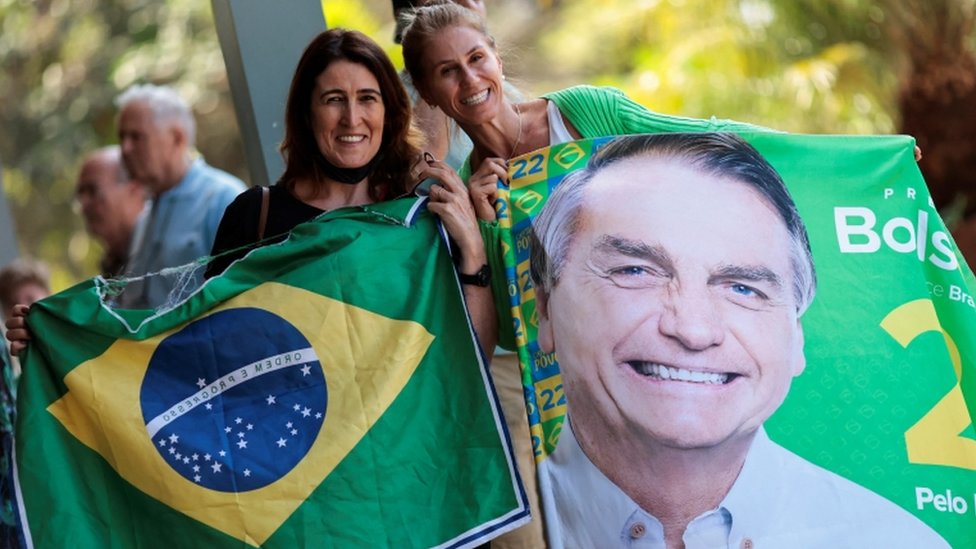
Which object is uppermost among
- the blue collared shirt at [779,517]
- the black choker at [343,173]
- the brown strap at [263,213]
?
the black choker at [343,173]

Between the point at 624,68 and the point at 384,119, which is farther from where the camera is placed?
the point at 624,68

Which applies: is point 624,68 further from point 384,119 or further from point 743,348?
point 743,348

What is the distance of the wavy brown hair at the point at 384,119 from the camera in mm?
4719

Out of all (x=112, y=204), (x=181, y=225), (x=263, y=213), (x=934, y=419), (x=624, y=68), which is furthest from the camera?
(x=624, y=68)

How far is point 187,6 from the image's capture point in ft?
75.7

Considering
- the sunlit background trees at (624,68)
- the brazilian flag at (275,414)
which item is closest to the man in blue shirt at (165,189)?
the sunlit background trees at (624,68)

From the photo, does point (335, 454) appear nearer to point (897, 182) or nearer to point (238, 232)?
point (238, 232)

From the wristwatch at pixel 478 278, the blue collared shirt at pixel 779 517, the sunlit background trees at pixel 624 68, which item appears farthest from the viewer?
the sunlit background trees at pixel 624 68

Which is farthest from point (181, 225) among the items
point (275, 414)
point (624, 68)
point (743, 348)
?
point (624, 68)

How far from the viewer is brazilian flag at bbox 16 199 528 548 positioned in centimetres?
441

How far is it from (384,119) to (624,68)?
1500 cm

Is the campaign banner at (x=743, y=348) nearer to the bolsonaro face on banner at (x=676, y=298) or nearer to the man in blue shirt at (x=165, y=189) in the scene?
the bolsonaro face on banner at (x=676, y=298)

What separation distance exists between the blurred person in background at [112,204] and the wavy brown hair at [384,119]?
11.5 feet

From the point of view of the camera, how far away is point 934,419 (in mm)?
4477
